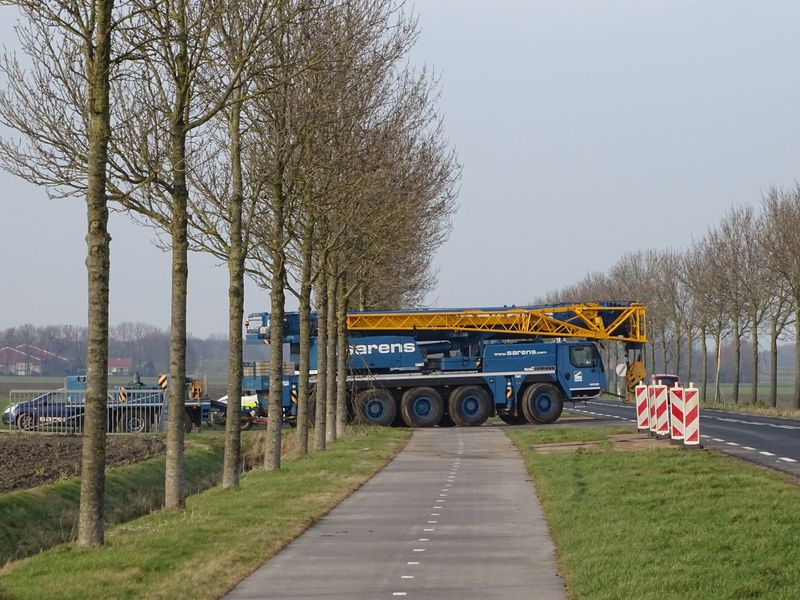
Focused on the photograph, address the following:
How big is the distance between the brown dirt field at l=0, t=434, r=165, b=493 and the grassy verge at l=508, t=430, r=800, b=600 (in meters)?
10.9

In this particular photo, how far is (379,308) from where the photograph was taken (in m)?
56.7

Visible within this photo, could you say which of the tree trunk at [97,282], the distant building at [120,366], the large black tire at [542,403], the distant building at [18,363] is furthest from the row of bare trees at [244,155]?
the distant building at [18,363]

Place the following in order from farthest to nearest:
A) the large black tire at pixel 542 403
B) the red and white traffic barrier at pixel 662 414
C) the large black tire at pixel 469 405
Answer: the large black tire at pixel 542 403, the large black tire at pixel 469 405, the red and white traffic barrier at pixel 662 414

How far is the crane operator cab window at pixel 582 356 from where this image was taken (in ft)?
152

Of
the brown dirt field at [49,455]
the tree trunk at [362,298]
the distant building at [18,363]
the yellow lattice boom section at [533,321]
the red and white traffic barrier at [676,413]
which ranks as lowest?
the distant building at [18,363]

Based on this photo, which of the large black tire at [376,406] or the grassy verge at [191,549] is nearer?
the grassy verge at [191,549]

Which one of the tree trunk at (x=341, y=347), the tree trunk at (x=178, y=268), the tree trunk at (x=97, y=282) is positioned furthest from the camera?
the tree trunk at (x=341, y=347)

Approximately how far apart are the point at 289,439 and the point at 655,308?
45.3m

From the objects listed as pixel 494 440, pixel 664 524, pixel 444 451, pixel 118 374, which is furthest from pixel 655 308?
pixel 118 374

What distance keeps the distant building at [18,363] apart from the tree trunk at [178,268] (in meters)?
163

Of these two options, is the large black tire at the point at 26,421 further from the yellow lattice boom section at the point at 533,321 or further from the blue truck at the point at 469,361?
the yellow lattice boom section at the point at 533,321

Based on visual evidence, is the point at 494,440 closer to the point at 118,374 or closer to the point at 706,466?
the point at 706,466

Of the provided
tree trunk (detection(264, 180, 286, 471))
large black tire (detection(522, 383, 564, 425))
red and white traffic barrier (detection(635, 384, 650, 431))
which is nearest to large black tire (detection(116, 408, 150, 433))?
large black tire (detection(522, 383, 564, 425))

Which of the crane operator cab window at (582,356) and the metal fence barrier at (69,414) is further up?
the crane operator cab window at (582,356)
